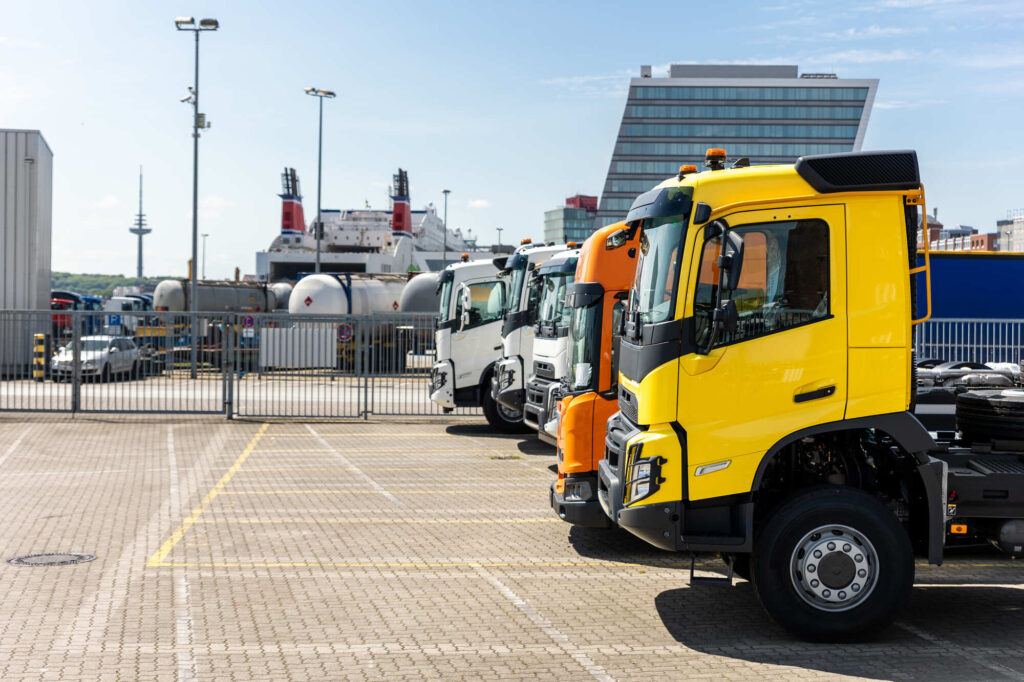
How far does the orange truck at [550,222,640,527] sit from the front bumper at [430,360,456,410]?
817 cm

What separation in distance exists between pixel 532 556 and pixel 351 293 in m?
30.8

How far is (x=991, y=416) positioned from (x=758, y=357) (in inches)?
75.8

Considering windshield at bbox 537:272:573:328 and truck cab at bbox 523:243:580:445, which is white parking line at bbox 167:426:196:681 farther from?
windshield at bbox 537:272:573:328

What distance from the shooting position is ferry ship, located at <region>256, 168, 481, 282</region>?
69.5 meters

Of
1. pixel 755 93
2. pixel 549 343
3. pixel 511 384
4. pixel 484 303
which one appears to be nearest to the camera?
pixel 549 343

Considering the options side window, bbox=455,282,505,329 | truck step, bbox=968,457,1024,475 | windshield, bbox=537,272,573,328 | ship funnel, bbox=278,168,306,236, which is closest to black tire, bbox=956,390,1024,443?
truck step, bbox=968,457,1024,475

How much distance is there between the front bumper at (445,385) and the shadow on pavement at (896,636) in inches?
425

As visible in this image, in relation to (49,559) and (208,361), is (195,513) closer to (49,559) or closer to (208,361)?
(49,559)

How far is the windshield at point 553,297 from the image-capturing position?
13.9 metres

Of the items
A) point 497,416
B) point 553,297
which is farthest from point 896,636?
point 497,416

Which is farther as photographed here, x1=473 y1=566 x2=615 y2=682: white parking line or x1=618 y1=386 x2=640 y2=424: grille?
x1=618 y1=386 x2=640 y2=424: grille

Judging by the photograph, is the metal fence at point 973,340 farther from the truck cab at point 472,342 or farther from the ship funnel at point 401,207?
the ship funnel at point 401,207

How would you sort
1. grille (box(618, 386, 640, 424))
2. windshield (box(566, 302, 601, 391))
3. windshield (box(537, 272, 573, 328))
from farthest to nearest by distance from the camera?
windshield (box(537, 272, 573, 328))
windshield (box(566, 302, 601, 391))
grille (box(618, 386, 640, 424))

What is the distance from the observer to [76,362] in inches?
797
